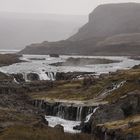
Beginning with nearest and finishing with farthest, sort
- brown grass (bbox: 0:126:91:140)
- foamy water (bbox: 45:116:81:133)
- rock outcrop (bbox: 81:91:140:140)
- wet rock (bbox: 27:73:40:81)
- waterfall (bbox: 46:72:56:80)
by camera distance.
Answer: brown grass (bbox: 0:126:91:140), rock outcrop (bbox: 81:91:140:140), foamy water (bbox: 45:116:81:133), wet rock (bbox: 27:73:40:81), waterfall (bbox: 46:72:56:80)

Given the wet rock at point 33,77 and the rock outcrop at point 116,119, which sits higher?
the rock outcrop at point 116,119

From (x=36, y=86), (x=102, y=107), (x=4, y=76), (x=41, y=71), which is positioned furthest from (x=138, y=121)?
(x=41, y=71)

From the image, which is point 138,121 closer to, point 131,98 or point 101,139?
point 101,139

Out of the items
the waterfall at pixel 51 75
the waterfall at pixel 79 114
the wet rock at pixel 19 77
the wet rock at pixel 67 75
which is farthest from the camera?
the waterfall at pixel 51 75

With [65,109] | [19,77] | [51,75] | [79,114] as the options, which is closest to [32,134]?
[79,114]

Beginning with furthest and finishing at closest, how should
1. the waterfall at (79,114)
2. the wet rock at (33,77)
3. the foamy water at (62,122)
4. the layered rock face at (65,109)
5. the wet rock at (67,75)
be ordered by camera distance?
the wet rock at (33,77) < the wet rock at (67,75) < the layered rock face at (65,109) < the waterfall at (79,114) < the foamy water at (62,122)

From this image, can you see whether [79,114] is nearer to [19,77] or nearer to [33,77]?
[19,77]

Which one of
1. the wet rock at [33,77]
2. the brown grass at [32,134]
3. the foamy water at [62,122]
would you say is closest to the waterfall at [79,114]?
the foamy water at [62,122]

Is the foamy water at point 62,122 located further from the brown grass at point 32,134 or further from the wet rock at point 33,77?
the wet rock at point 33,77

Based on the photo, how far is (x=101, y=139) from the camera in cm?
8600

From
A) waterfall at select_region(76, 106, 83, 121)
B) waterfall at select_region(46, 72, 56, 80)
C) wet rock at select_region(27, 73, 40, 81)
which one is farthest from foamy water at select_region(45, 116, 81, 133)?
waterfall at select_region(46, 72, 56, 80)

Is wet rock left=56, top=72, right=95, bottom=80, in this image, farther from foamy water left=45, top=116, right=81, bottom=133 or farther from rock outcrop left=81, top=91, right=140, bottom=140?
rock outcrop left=81, top=91, right=140, bottom=140

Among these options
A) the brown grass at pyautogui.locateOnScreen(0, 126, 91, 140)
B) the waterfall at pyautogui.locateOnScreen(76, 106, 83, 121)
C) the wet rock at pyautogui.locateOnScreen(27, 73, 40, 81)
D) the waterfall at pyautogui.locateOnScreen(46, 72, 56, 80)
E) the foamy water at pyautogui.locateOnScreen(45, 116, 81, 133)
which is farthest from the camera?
the waterfall at pyautogui.locateOnScreen(46, 72, 56, 80)

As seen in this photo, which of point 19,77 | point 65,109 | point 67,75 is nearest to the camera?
point 65,109
